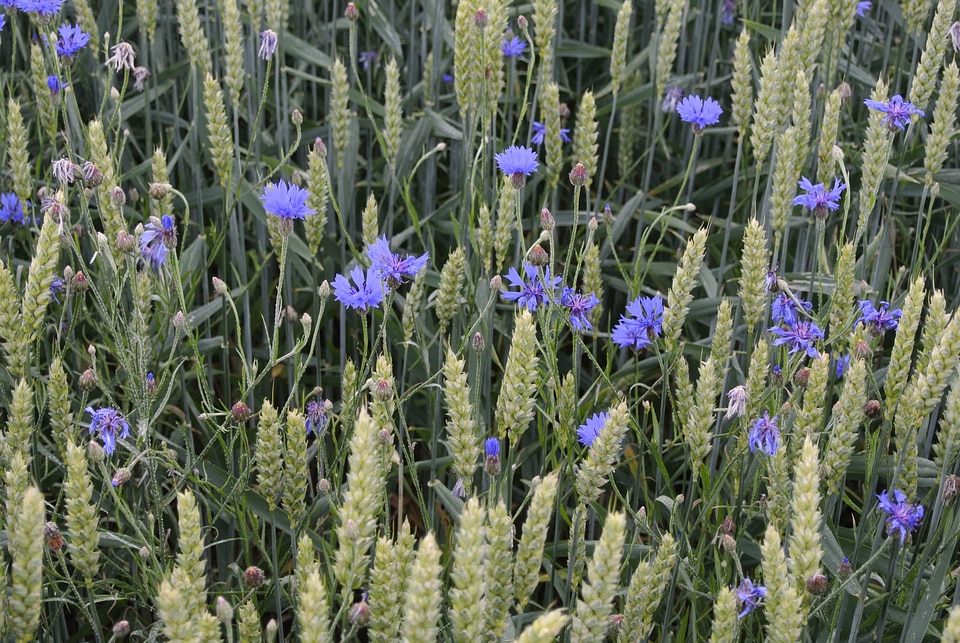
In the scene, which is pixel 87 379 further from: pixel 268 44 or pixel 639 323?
pixel 639 323

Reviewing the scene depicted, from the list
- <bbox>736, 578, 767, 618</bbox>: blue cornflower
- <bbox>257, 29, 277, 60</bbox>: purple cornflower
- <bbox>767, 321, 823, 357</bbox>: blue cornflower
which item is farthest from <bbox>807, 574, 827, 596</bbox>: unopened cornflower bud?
<bbox>257, 29, 277, 60</bbox>: purple cornflower

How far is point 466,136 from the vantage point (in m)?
2.57

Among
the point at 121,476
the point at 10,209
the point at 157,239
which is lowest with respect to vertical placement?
the point at 121,476

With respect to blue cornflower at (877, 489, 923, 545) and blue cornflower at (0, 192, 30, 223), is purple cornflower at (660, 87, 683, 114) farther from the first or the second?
blue cornflower at (0, 192, 30, 223)

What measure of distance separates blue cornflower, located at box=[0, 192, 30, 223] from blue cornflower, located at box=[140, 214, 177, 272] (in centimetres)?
53

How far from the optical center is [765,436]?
73.1 inches

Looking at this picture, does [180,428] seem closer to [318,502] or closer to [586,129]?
[318,502]

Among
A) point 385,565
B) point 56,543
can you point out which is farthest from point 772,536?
point 56,543

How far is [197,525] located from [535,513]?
46 centimetres

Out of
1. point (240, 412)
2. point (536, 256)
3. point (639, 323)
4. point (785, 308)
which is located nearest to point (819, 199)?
point (785, 308)

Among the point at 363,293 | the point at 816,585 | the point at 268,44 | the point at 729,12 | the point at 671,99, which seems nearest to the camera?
the point at 816,585

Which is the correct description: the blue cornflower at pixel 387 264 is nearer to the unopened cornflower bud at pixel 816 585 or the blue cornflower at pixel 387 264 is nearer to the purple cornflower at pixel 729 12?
the unopened cornflower bud at pixel 816 585

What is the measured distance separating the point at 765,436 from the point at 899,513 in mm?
245

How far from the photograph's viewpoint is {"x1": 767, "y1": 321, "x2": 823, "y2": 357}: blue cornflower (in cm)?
201
